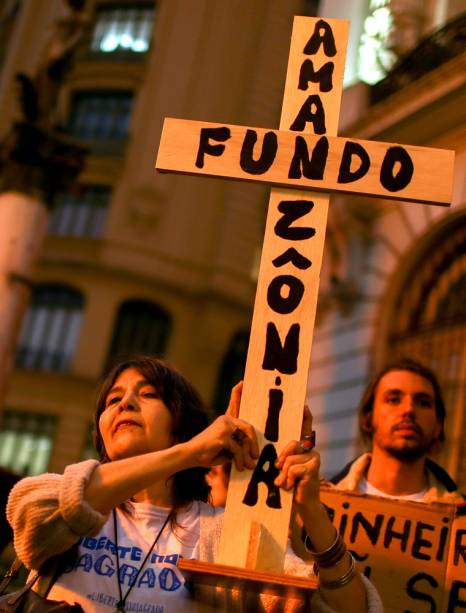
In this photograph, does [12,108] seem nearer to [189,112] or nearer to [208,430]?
[189,112]

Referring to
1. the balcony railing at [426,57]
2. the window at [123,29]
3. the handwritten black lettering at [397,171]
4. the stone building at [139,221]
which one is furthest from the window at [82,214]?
the handwritten black lettering at [397,171]

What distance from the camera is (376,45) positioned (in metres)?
10.9

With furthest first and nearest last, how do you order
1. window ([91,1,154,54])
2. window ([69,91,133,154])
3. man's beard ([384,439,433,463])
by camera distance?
window ([91,1,154,54]), window ([69,91,133,154]), man's beard ([384,439,433,463])

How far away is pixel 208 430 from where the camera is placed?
2299 millimetres

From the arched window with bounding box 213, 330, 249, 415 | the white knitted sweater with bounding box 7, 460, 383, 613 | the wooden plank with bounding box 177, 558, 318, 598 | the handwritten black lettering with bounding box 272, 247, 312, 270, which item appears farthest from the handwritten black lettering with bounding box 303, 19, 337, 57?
the arched window with bounding box 213, 330, 249, 415

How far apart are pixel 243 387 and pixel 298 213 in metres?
0.54

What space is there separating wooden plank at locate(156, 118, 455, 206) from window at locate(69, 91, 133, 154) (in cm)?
1967

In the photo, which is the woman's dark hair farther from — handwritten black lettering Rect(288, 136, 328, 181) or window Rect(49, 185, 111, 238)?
window Rect(49, 185, 111, 238)

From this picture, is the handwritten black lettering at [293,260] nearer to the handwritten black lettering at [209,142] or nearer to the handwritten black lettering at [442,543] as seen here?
the handwritten black lettering at [209,142]

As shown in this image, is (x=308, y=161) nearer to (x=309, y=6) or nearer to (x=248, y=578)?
(x=248, y=578)

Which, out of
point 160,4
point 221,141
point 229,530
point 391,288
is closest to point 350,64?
point 391,288

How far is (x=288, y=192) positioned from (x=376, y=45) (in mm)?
8899

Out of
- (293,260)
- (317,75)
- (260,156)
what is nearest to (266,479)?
(293,260)

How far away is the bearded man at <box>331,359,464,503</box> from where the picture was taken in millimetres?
3492
